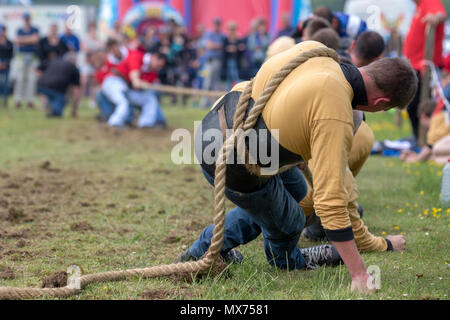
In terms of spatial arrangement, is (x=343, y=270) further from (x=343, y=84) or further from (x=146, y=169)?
(x=146, y=169)

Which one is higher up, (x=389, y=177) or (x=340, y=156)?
(x=340, y=156)

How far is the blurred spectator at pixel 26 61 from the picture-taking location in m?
14.6

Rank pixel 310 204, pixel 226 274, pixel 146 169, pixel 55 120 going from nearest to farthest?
pixel 226 274, pixel 310 204, pixel 146 169, pixel 55 120

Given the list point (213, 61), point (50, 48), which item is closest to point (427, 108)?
point (213, 61)

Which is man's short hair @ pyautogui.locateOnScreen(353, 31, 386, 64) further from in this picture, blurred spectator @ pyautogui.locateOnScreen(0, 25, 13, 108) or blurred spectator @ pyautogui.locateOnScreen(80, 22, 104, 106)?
blurred spectator @ pyautogui.locateOnScreen(80, 22, 104, 106)

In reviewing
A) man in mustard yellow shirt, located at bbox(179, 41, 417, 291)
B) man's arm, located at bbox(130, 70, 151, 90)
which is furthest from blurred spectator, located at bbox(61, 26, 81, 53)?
man in mustard yellow shirt, located at bbox(179, 41, 417, 291)

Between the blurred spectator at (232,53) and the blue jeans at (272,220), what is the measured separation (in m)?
12.0

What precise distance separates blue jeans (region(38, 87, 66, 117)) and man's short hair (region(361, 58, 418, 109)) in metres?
11.0

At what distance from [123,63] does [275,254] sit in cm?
823

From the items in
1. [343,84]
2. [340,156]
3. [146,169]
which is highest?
[343,84]

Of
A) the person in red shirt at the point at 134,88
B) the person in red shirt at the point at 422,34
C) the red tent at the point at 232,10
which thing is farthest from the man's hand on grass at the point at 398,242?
the red tent at the point at 232,10

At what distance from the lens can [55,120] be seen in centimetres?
1248

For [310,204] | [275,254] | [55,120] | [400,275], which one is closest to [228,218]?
[275,254]

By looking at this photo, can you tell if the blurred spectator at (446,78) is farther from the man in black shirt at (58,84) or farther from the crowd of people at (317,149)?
the man in black shirt at (58,84)
